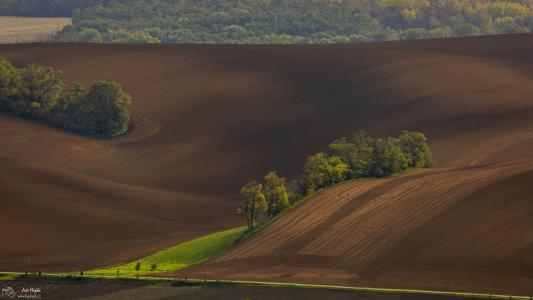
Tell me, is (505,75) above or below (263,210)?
above

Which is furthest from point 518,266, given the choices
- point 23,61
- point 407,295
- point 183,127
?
point 23,61

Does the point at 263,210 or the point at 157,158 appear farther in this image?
the point at 157,158

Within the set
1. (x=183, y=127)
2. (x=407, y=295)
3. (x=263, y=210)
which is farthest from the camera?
(x=183, y=127)

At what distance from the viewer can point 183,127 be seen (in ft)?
377

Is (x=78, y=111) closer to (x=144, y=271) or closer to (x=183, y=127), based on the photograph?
(x=183, y=127)

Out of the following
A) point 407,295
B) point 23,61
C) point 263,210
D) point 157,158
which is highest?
point 23,61

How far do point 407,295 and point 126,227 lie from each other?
28.3 m

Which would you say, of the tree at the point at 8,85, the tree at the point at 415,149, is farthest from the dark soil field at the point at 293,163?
the tree at the point at 415,149

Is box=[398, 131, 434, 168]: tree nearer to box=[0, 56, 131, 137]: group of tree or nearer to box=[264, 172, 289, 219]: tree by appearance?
box=[264, 172, 289, 219]: tree

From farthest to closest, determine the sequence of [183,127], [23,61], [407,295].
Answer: [23,61], [183,127], [407,295]

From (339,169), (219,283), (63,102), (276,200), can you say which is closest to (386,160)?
(339,169)

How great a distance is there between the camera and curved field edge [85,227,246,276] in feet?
221

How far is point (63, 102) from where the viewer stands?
11831 centimetres

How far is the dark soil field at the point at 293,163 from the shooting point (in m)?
64.4
